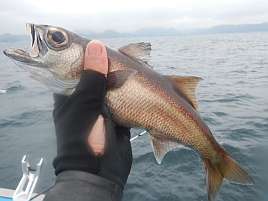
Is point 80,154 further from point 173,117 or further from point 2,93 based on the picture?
point 2,93

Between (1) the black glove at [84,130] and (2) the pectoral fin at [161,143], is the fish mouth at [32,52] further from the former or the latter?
(2) the pectoral fin at [161,143]

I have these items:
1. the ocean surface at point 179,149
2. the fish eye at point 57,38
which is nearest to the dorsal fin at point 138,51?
the fish eye at point 57,38

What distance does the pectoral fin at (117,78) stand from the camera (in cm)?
288

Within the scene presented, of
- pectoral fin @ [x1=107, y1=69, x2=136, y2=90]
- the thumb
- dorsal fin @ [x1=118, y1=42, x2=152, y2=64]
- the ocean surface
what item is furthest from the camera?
the ocean surface

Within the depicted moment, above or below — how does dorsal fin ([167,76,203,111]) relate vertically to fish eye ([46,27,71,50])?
below

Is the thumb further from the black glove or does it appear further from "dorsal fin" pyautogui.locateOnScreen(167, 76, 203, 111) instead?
"dorsal fin" pyautogui.locateOnScreen(167, 76, 203, 111)

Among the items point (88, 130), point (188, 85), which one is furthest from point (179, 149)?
point (88, 130)

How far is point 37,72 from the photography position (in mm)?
2832

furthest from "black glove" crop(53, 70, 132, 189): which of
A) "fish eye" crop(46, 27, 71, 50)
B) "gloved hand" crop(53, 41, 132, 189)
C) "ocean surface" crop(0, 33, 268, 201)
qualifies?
"ocean surface" crop(0, 33, 268, 201)

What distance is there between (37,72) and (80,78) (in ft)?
1.77

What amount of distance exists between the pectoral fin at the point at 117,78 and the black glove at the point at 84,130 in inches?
5.4

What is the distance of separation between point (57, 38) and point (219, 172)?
9.68ft

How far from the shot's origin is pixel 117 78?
9.45 ft

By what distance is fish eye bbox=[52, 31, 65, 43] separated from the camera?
2.80 meters
